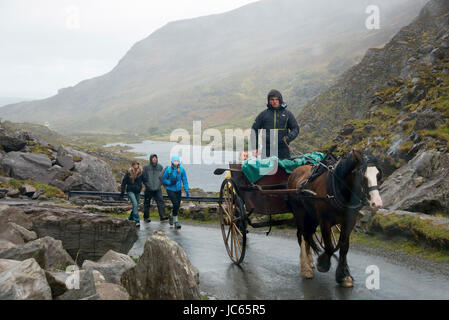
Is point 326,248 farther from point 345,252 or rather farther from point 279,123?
point 279,123

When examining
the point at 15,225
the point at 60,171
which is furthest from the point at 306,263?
the point at 60,171

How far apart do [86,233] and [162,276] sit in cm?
409

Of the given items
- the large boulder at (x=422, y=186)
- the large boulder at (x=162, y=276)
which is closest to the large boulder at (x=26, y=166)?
the large boulder at (x=422, y=186)

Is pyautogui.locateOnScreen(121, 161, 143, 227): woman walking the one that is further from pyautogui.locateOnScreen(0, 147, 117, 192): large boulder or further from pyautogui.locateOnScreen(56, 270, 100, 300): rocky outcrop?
Result: pyautogui.locateOnScreen(56, 270, 100, 300): rocky outcrop

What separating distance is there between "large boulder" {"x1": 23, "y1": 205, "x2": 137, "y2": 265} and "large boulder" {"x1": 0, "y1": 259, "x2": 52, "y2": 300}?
417 cm

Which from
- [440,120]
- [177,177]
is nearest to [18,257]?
[177,177]

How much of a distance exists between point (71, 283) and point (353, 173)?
449 centimetres

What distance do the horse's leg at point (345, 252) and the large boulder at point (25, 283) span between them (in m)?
4.60

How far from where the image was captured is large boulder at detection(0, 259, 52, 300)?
5.04 metres

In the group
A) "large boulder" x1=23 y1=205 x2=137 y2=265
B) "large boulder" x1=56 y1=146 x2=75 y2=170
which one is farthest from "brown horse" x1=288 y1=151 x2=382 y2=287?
"large boulder" x1=56 y1=146 x2=75 y2=170

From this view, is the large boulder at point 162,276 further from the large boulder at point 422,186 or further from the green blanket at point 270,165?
the large boulder at point 422,186

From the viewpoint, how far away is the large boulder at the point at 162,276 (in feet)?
Result: 20.9

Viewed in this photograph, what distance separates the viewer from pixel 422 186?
12.0 metres
